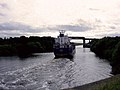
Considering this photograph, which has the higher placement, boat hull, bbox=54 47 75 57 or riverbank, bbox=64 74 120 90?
riverbank, bbox=64 74 120 90

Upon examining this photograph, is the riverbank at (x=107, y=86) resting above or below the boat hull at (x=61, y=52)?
above

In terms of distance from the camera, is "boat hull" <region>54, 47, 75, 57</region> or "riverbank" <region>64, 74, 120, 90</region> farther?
"boat hull" <region>54, 47, 75, 57</region>

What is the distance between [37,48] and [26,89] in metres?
142

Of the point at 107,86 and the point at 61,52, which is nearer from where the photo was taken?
the point at 107,86

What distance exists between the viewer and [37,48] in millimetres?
182125

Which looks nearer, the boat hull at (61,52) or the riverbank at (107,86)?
the riverbank at (107,86)

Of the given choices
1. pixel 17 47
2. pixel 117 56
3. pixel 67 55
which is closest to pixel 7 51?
pixel 17 47

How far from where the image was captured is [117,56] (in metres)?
70.8

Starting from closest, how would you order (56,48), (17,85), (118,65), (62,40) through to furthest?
1. (17,85)
2. (118,65)
3. (56,48)
4. (62,40)

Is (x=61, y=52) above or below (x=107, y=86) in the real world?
below

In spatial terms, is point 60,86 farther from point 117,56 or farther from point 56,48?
point 56,48

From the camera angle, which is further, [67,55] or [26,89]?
[67,55]

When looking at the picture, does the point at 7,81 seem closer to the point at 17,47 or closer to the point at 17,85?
the point at 17,85

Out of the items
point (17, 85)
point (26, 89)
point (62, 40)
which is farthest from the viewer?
point (62, 40)
